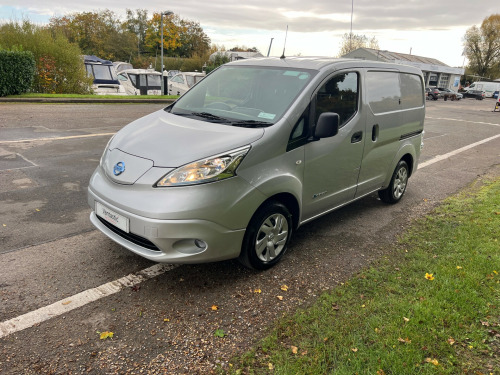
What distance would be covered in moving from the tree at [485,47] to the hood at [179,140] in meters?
96.2

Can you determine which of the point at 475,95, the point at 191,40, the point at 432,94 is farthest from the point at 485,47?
the point at 191,40

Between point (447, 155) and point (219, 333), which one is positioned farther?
point (447, 155)

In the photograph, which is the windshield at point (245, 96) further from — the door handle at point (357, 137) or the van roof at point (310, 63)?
the door handle at point (357, 137)

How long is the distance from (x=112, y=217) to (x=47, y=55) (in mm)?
17157

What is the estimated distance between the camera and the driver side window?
399 centimetres

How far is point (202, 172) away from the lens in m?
3.15

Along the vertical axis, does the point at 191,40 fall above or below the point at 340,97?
above

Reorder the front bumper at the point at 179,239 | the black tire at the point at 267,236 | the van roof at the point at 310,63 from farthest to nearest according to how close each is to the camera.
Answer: the van roof at the point at 310,63 → the black tire at the point at 267,236 → the front bumper at the point at 179,239

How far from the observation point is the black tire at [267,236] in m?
3.48

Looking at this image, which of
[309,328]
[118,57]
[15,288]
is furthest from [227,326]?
[118,57]

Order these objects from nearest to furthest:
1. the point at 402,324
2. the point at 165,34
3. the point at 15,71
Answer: the point at 402,324
the point at 15,71
the point at 165,34

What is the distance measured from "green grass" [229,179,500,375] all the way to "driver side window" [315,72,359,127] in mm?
1623

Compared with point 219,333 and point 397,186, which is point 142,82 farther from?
point 219,333

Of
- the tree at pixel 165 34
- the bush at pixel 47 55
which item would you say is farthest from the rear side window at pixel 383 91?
the tree at pixel 165 34
